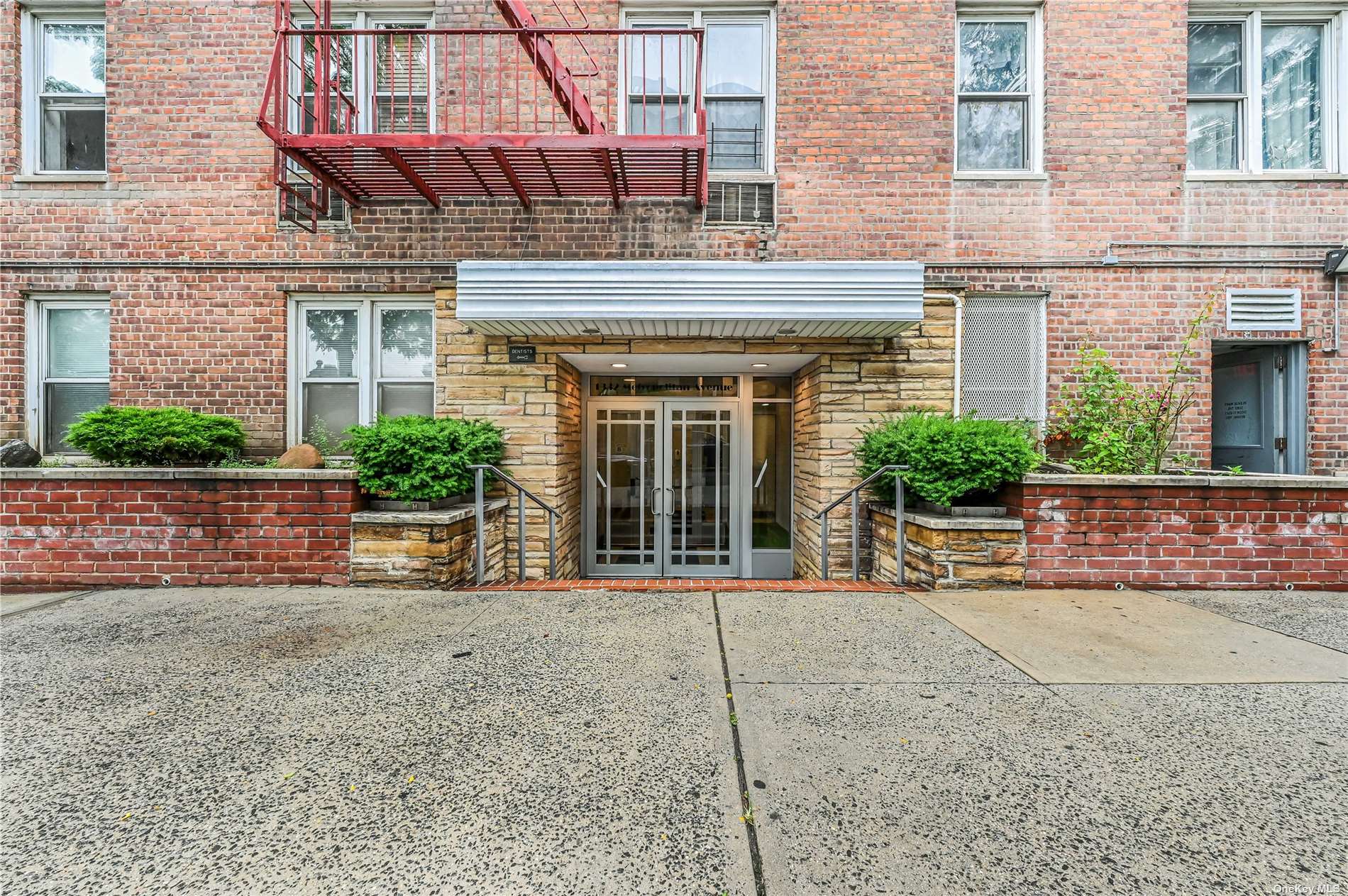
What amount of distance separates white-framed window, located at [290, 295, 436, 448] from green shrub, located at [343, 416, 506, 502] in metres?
1.21

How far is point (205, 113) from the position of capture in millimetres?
5660

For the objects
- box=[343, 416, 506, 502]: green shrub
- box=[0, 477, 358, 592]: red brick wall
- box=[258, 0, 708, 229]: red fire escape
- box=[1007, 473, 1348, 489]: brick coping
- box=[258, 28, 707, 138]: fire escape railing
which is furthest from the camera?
box=[258, 28, 707, 138]: fire escape railing

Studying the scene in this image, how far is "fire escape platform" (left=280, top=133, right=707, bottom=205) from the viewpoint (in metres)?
4.68

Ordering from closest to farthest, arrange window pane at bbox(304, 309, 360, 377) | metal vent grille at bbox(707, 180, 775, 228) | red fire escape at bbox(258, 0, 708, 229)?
1. red fire escape at bbox(258, 0, 708, 229)
2. metal vent grille at bbox(707, 180, 775, 228)
3. window pane at bbox(304, 309, 360, 377)

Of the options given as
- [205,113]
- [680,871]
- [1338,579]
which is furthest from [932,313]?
[205,113]

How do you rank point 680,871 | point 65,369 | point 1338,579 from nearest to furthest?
point 680,871
point 1338,579
point 65,369

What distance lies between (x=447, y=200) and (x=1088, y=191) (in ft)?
21.9

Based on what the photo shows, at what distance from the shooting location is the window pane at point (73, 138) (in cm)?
584

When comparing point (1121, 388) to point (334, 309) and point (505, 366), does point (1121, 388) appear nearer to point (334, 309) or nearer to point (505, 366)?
point (505, 366)

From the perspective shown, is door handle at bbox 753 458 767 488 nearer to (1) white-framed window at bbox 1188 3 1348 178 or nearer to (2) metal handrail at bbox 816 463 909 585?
(2) metal handrail at bbox 816 463 909 585


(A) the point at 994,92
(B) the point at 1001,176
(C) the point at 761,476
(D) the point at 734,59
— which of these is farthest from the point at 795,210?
(C) the point at 761,476

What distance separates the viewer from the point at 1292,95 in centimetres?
582

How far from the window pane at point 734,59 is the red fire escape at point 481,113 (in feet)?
0.85

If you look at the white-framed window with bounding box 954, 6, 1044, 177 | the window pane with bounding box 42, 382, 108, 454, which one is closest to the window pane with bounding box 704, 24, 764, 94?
the white-framed window with bounding box 954, 6, 1044, 177
